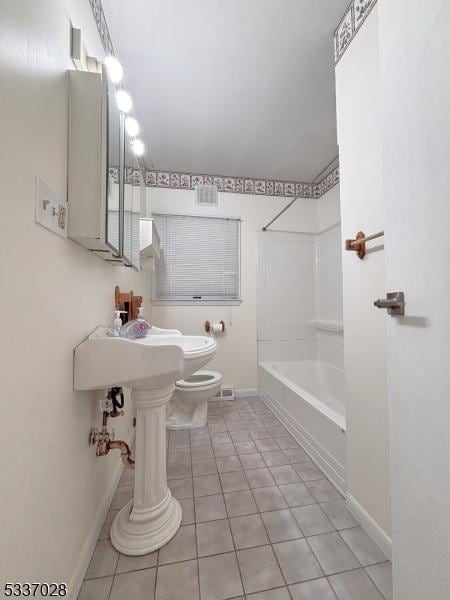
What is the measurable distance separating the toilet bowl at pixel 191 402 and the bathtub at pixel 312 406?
24.2 inches

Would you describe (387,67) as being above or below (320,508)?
above

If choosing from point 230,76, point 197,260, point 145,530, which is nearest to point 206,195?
point 197,260

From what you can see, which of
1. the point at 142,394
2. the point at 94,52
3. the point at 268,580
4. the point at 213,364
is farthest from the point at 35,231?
the point at 213,364

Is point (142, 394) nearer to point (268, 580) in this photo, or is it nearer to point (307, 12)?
point (268, 580)

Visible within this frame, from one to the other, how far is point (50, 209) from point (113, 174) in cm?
43

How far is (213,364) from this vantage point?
2.79 m

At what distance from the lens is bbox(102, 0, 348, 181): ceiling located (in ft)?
4.29

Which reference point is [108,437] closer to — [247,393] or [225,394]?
[225,394]

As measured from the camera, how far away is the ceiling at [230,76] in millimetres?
1308

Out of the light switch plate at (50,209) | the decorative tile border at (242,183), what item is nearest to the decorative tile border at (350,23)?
the decorative tile border at (242,183)

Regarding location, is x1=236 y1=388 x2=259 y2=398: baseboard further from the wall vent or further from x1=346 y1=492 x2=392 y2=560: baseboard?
the wall vent

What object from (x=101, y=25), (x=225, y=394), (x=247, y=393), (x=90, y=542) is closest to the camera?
(x=90, y=542)

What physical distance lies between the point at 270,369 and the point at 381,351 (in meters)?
1.65

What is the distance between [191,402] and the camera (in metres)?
2.16
